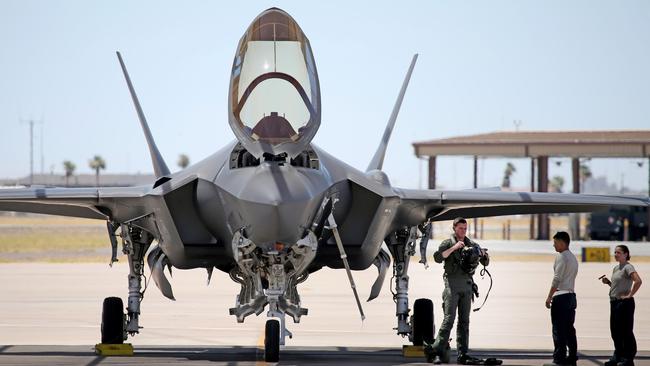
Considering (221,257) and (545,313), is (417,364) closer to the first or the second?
(221,257)

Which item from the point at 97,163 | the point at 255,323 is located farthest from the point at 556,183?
→ the point at 255,323

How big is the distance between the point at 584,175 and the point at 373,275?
107 metres

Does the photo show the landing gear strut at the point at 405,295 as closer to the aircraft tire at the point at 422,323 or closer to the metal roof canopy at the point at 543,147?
the aircraft tire at the point at 422,323

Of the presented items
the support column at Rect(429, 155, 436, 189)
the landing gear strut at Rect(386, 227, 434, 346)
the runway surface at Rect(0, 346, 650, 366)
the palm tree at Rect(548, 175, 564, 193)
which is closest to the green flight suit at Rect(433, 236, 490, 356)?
the runway surface at Rect(0, 346, 650, 366)

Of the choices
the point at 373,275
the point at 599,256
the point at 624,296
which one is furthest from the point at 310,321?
the point at 599,256

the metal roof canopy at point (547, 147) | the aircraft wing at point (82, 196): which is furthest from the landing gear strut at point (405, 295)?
the metal roof canopy at point (547, 147)

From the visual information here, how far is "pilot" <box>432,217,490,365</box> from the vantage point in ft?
37.6

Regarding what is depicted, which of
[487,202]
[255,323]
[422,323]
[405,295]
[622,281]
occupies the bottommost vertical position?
[255,323]

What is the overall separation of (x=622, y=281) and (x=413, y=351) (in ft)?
8.91

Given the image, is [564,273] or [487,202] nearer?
[564,273]

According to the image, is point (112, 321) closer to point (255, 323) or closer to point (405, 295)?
point (405, 295)

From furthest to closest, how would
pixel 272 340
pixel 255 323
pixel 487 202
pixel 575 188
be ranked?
pixel 575 188 → pixel 255 323 → pixel 487 202 → pixel 272 340

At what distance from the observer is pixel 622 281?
1141 centimetres

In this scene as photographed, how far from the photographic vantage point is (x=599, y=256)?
3859 cm
